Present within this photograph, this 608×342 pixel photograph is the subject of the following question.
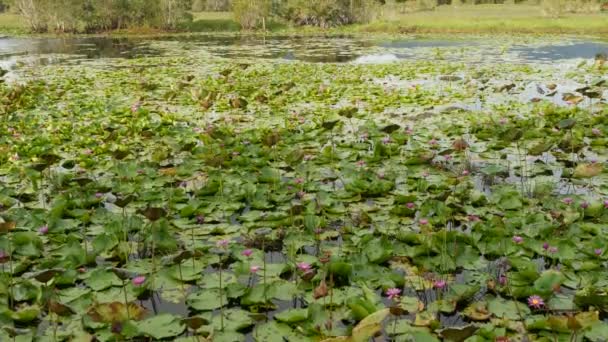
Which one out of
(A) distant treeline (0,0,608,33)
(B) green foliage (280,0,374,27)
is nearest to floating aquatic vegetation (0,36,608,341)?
(A) distant treeline (0,0,608,33)

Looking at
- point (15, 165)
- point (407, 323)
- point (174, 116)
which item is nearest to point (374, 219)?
point (407, 323)

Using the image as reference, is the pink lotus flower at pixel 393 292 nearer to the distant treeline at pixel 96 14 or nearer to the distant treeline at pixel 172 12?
the distant treeline at pixel 172 12

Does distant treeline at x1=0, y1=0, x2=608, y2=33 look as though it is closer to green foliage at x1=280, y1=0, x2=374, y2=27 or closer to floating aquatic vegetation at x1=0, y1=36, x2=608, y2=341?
green foliage at x1=280, y1=0, x2=374, y2=27

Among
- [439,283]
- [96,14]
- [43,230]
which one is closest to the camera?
[439,283]

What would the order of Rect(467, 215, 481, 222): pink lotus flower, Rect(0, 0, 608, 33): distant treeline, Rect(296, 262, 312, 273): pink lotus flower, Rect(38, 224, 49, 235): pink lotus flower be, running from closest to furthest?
1. Rect(296, 262, 312, 273): pink lotus flower
2. Rect(38, 224, 49, 235): pink lotus flower
3. Rect(467, 215, 481, 222): pink lotus flower
4. Rect(0, 0, 608, 33): distant treeline

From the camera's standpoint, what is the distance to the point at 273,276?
3506mm

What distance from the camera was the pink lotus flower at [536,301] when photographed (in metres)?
2.97

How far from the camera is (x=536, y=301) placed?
Answer: 9.75 feet

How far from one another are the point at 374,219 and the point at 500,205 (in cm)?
112

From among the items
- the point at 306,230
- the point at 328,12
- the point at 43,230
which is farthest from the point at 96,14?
the point at 306,230

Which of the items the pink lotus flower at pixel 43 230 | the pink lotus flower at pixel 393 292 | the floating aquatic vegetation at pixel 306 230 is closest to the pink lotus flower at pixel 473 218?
the floating aquatic vegetation at pixel 306 230

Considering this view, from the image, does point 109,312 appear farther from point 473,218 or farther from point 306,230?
point 473,218

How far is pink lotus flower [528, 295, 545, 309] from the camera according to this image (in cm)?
297

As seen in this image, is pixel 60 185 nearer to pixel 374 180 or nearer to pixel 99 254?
pixel 99 254
